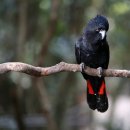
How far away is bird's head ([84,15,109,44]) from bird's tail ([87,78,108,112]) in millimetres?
473

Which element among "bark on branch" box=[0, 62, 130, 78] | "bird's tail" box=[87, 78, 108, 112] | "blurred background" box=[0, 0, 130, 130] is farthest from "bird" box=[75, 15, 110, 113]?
"blurred background" box=[0, 0, 130, 130]

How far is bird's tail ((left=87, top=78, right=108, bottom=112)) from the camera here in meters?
3.96

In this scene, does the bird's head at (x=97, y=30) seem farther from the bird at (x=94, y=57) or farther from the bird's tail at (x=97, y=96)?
the bird's tail at (x=97, y=96)

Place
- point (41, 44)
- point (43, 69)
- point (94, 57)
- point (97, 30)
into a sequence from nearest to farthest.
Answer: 1. point (43, 69)
2. point (97, 30)
3. point (94, 57)
4. point (41, 44)

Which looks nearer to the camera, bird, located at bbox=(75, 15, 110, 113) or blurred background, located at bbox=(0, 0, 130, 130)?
bird, located at bbox=(75, 15, 110, 113)

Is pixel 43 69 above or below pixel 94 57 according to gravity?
below

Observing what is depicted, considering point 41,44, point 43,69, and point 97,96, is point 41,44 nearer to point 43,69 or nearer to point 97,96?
point 97,96

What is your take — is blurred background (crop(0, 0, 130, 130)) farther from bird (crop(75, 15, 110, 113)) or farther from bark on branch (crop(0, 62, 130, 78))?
bark on branch (crop(0, 62, 130, 78))

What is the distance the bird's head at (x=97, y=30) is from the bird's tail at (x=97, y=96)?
473mm

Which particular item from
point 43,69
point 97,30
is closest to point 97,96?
point 97,30

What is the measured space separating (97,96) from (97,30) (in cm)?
67

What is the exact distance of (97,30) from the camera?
3.76 meters

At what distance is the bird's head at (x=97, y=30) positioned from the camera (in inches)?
146

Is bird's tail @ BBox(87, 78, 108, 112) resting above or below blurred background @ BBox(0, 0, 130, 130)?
below
